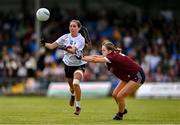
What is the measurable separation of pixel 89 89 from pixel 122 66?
56.1ft

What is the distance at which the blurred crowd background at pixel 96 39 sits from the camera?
120 feet

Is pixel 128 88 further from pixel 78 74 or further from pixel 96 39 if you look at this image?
pixel 96 39

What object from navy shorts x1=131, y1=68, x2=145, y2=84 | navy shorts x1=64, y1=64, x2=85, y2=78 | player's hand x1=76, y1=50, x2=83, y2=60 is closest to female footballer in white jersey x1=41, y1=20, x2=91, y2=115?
navy shorts x1=64, y1=64, x2=85, y2=78

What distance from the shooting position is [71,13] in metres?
42.6

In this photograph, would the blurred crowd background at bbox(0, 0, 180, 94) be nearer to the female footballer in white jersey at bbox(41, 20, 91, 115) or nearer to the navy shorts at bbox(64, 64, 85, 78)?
the navy shorts at bbox(64, 64, 85, 78)

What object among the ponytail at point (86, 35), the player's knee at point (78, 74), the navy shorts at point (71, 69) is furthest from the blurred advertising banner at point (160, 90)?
the player's knee at point (78, 74)

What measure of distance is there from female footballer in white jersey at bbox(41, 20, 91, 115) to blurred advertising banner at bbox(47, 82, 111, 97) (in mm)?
13705

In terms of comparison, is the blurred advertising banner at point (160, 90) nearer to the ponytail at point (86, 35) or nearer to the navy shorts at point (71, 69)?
the navy shorts at point (71, 69)

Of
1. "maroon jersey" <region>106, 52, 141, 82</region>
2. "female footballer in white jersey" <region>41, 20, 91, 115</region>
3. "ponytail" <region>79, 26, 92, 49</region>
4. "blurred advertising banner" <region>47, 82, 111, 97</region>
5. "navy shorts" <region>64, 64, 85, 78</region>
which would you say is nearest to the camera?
"maroon jersey" <region>106, 52, 141, 82</region>

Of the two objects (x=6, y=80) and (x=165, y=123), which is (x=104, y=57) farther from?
(x=6, y=80)

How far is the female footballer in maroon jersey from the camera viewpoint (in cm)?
1856

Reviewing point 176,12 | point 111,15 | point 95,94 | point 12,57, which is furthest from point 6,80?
point 176,12

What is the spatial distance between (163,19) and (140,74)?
72.8 ft

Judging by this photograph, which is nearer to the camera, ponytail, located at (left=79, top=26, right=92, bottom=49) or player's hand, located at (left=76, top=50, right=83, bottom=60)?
player's hand, located at (left=76, top=50, right=83, bottom=60)
